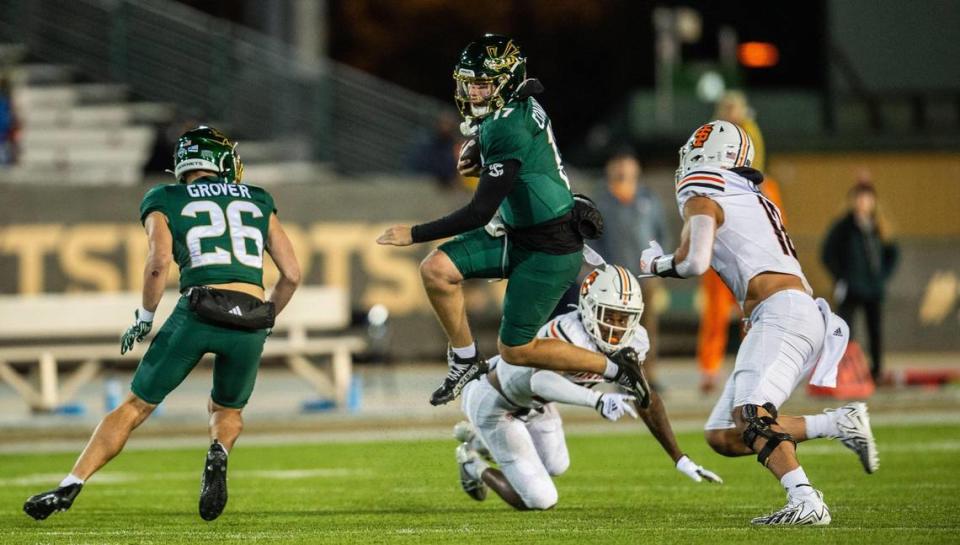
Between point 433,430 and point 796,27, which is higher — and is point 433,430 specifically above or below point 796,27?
below

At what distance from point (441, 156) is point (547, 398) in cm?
1035

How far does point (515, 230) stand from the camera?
9391mm

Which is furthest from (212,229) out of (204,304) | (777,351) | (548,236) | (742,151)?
(777,351)

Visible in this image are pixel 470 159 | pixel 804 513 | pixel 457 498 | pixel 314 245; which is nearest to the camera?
pixel 804 513

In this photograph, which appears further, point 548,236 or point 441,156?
point 441,156

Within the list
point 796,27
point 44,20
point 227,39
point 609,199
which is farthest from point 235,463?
point 796,27

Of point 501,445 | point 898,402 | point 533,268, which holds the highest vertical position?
point 533,268

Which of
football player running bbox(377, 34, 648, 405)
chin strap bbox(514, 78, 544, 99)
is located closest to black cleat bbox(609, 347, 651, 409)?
football player running bbox(377, 34, 648, 405)

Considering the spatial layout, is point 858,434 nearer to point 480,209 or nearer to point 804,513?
point 804,513

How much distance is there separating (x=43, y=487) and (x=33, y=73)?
1194cm

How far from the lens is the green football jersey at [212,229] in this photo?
873 cm

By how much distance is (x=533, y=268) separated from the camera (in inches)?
369

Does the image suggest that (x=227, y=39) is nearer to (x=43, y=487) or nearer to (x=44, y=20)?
(x=44, y=20)

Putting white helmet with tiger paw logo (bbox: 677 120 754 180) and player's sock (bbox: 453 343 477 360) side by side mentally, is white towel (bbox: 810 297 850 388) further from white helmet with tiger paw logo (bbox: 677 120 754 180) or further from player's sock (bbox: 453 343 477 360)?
player's sock (bbox: 453 343 477 360)
